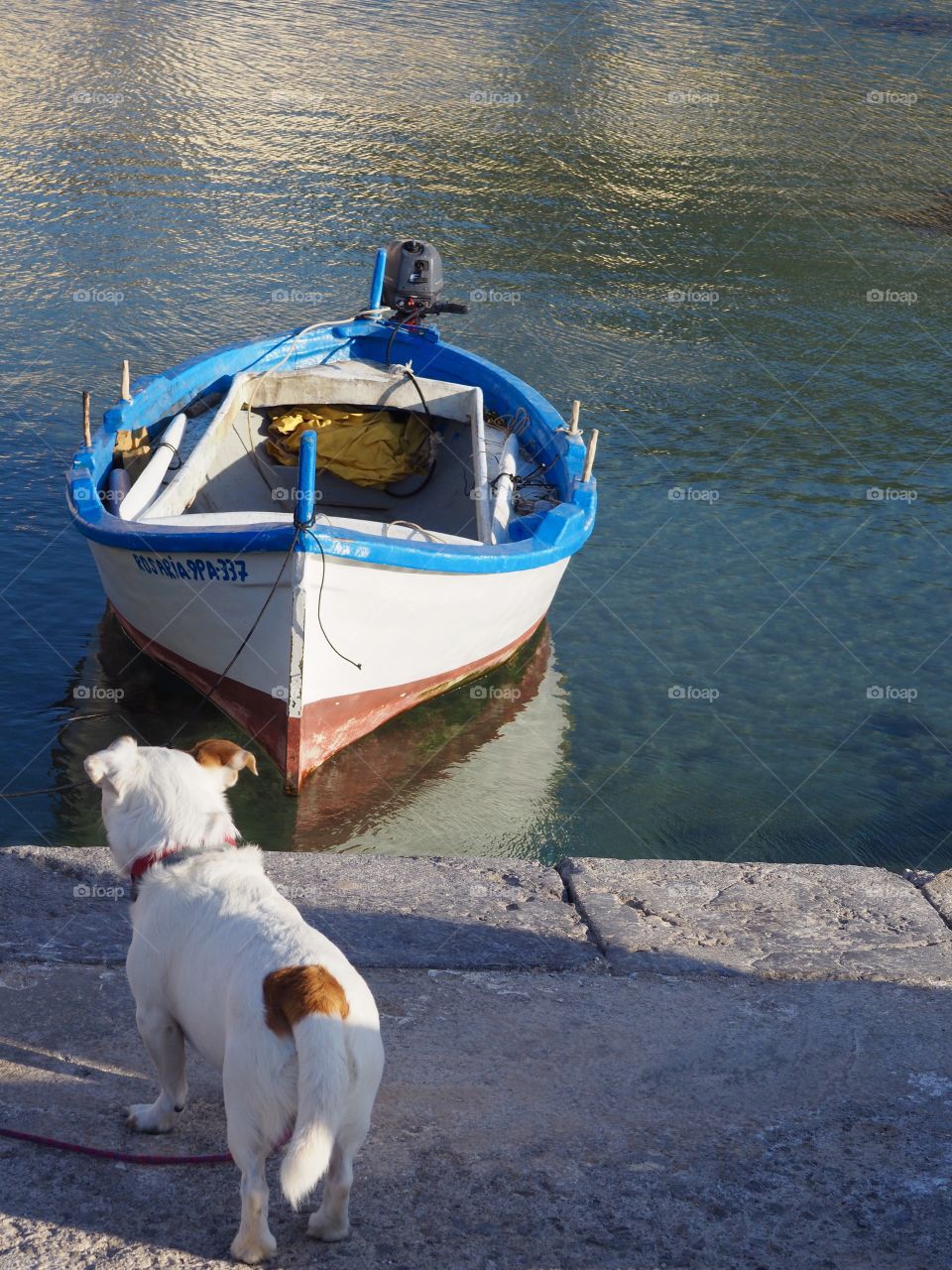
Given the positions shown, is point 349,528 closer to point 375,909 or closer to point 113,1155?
point 375,909

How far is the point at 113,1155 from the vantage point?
3363 millimetres

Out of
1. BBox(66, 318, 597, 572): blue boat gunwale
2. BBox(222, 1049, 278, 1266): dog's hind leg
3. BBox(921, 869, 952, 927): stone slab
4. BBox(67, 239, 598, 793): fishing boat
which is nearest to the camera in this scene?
BBox(222, 1049, 278, 1266): dog's hind leg

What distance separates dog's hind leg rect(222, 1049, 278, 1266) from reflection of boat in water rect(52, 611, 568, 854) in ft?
12.6

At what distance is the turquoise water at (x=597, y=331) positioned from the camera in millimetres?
7656

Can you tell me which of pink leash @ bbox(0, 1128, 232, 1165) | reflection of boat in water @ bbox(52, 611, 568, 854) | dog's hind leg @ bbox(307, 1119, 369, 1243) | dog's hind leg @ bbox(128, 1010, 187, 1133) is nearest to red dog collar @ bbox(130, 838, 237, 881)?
dog's hind leg @ bbox(128, 1010, 187, 1133)

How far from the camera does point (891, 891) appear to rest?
16.7ft

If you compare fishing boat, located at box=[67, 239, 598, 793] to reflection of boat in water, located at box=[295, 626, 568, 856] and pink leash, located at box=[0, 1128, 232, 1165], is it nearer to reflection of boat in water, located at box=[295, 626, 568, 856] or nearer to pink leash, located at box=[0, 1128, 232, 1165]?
reflection of boat in water, located at box=[295, 626, 568, 856]

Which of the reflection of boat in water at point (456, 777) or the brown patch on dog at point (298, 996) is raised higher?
the brown patch on dog at point (298, 996)

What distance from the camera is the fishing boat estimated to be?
6801mm

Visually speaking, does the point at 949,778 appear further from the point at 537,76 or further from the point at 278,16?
the point at 278,16

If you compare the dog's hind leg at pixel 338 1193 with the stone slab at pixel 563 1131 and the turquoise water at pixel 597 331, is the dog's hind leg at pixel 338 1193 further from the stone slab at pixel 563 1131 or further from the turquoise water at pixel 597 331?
the turquoise water at pixel 597 331

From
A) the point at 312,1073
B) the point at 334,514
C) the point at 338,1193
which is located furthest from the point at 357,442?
the point at 312,1073

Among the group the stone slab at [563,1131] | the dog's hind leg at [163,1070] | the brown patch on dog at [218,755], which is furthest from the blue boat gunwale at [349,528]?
the dog's hind leg at [163,1070]

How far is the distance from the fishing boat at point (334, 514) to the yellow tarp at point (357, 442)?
0.02 m
